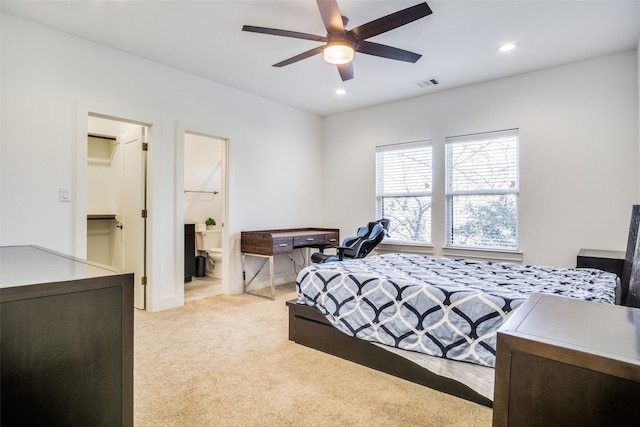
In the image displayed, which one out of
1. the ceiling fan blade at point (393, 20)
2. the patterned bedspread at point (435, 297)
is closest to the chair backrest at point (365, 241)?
the patterned bedspread at point (435, 297)

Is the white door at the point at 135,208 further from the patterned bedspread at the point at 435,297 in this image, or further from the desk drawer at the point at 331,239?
the desk drawer at the point at 331,239

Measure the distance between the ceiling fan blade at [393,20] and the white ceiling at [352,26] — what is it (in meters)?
0.25

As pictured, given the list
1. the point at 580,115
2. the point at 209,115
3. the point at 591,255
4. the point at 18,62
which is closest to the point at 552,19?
the point at 580,115

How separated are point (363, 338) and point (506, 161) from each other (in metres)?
2.97

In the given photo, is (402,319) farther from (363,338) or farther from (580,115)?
(580,115)

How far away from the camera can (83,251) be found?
3125 mm

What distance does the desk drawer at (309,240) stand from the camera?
443 cm

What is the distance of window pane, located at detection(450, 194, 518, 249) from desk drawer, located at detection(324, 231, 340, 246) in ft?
5.31

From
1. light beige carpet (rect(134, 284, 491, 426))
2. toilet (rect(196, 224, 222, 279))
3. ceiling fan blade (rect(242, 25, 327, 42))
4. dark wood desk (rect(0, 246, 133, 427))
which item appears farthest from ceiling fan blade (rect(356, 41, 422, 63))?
toilet (rect(196, 224, 222, 279))

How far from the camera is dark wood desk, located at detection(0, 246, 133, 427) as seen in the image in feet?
2.30

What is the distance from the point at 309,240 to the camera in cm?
462

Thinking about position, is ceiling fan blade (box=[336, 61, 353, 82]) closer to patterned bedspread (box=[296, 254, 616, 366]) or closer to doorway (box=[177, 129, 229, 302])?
patterned bedspread (box=[296, 254, 616, 366])

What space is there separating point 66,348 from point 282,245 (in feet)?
11.4

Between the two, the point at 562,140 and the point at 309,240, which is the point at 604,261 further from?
the point at 309,240
